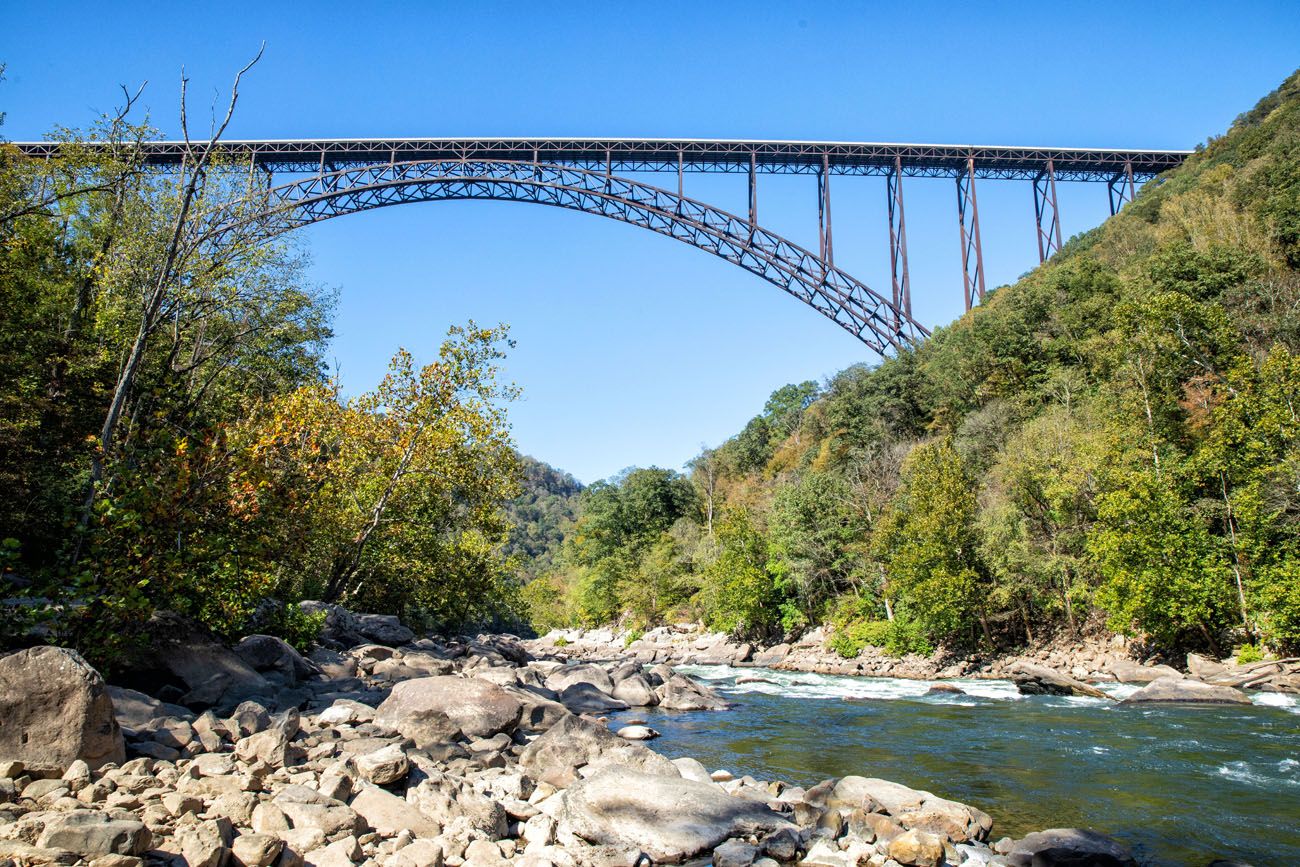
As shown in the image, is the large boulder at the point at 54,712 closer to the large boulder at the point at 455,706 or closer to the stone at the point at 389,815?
the stone at the point at 389,815

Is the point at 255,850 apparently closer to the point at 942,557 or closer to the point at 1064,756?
the point at 1064,756

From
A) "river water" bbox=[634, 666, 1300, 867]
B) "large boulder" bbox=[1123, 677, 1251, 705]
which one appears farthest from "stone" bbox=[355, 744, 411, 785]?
"large boulder" bbox=[1123, 677, 1251, 705]

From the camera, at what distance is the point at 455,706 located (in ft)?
31.8

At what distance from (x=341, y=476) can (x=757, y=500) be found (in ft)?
127

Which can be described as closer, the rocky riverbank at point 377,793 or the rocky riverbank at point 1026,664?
the rocky riverbank at point 377,793

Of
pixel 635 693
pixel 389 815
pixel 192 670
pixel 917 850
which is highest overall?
pixel 192 670

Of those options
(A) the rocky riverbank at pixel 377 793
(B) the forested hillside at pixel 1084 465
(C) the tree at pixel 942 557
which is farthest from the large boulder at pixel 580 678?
(B) the forested hillside at pixel 1084 465

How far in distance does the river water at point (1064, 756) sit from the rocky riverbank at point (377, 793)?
4.49 ft

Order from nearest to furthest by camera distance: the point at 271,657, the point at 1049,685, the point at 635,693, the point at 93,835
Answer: the point at 93,835 < the point at 271,657 < the point at 635,693 < the point at 1049,685

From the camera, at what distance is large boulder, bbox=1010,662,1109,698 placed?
17.2m

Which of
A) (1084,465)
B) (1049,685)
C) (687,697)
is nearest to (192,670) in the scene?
(687,697)

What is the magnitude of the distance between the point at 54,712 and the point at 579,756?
4980mm

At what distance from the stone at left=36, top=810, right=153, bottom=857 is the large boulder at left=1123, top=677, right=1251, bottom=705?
1751 centimetres

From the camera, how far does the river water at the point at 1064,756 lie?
24.5ft
